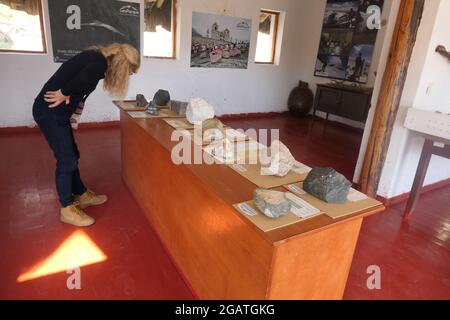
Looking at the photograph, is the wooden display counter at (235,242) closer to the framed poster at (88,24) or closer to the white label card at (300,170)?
the white label card at (300,170)

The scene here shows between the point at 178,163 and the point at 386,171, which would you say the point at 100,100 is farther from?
the point at 386,171

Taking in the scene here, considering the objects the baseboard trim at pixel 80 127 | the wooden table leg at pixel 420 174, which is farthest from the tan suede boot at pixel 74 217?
the wooden table leg at pixel 420 174

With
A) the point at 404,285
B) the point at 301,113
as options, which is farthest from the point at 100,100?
the point at 404,285

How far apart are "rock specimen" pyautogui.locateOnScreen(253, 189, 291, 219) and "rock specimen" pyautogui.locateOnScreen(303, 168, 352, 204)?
210mm

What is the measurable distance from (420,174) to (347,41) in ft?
12.6

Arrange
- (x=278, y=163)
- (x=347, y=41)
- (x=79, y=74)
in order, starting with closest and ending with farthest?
1. (x=278, y=163)
2. (x=79, y=74)
3. (x=347, y=41)

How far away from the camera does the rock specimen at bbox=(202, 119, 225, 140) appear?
2.09 meters

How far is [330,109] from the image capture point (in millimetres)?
5832

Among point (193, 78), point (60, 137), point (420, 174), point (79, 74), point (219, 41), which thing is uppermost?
point (219, 41)

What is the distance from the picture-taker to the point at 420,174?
2.66m

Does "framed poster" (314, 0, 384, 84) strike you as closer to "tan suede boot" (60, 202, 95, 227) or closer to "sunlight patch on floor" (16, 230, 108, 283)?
"tan suede boot" (60, 202, 95, 227)

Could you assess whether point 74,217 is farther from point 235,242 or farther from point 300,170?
point 300,170

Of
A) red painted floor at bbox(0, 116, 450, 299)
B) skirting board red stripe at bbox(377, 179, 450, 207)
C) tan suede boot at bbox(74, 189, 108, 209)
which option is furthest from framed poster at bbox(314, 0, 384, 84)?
tan suede boot at bbox(74, 189, 108, 209)

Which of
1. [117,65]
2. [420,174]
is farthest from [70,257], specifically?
[420,174]
